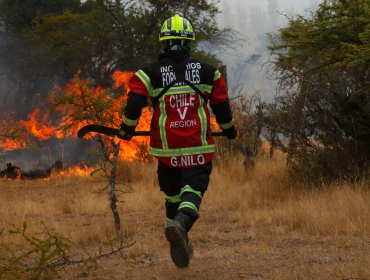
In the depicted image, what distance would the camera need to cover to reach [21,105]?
2748 centimetres

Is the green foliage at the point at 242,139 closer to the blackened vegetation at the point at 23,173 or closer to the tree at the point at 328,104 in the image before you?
the tree at the point at 328,104

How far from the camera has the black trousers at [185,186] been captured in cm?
491

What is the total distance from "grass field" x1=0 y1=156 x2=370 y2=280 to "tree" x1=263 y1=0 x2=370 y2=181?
0.53 meters

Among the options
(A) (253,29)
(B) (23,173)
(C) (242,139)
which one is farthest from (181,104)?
(A) (253,29)

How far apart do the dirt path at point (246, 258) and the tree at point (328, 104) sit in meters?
2.77

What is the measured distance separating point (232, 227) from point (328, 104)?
124 inches

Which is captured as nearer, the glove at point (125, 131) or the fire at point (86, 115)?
the glove at point (125, 131)

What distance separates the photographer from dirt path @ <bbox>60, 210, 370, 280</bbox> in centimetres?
483

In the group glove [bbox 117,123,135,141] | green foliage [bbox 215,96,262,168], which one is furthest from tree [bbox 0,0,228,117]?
glove [bbox 117,123,135,141]

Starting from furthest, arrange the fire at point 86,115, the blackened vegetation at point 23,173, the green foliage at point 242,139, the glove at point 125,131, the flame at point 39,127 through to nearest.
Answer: the flame at point 39,127 < the blackened vegetation at point 23,173 < the green foliage at point 242,139 < the fire at point 86,115 < the glove at point 125,131

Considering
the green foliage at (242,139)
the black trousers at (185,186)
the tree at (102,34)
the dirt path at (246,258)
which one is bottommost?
the dirt path at (246,258)

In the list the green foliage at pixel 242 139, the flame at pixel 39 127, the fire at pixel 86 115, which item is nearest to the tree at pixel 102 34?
the fire at pixel 86 115

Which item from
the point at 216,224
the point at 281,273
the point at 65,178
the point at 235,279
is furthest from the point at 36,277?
the point at 65,178

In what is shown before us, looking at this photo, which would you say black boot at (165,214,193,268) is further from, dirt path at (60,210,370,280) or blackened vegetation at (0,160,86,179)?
blackened vegetation at (0,160,86,179)
